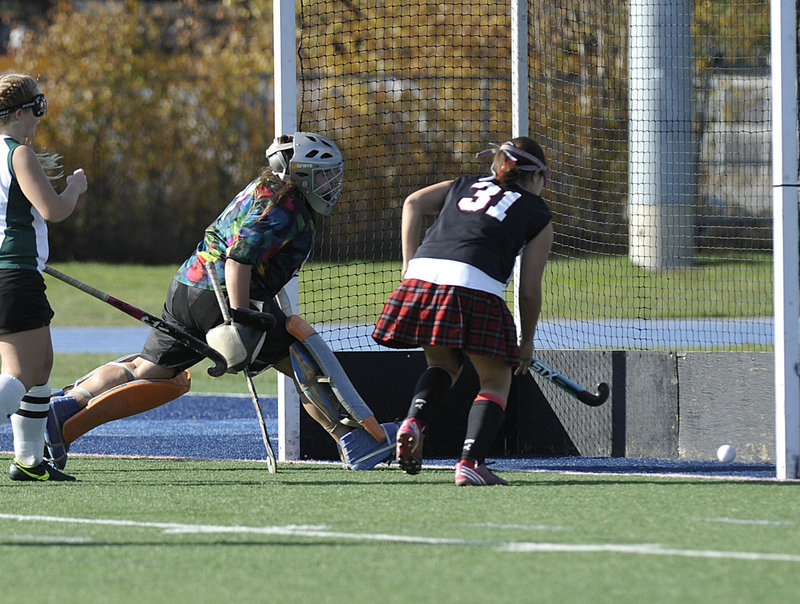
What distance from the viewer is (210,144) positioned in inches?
943

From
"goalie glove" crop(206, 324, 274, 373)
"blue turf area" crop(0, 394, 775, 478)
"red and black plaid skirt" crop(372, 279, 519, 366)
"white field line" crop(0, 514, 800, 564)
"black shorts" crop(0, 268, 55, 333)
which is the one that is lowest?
"blue turf area" crop(0, 394, 775, 478)

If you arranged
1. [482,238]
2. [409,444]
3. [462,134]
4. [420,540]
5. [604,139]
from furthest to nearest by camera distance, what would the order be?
[462,134] → [604,139] → [482,238] → [409,444] → [420,540]

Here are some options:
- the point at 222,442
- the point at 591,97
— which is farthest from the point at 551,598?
the point at 591,97

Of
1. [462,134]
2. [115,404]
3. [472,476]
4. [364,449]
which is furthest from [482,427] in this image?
[462,134]

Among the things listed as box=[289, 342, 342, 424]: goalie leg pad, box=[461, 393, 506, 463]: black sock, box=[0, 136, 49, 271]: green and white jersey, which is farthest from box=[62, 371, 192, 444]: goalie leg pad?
box=[461, 393, 506, 463]: black sock

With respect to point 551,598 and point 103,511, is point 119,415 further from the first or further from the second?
point 551,598

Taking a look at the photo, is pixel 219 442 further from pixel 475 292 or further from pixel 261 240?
pixel 475 292

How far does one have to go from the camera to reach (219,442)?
8148 mm

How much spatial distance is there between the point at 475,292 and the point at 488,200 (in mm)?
443

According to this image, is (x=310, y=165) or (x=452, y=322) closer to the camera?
(x=452, y=322)

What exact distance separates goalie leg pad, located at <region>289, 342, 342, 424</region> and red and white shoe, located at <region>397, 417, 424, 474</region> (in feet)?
1.95

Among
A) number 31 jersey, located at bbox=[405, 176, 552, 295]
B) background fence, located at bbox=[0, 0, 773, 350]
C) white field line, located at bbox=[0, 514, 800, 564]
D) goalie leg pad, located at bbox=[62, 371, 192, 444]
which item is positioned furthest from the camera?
background fence, located at bbox=[0, 0, 773, 350]

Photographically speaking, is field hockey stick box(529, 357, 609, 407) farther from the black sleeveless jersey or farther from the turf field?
the black sleeveless jersey

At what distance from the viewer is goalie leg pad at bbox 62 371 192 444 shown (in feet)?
21.5
